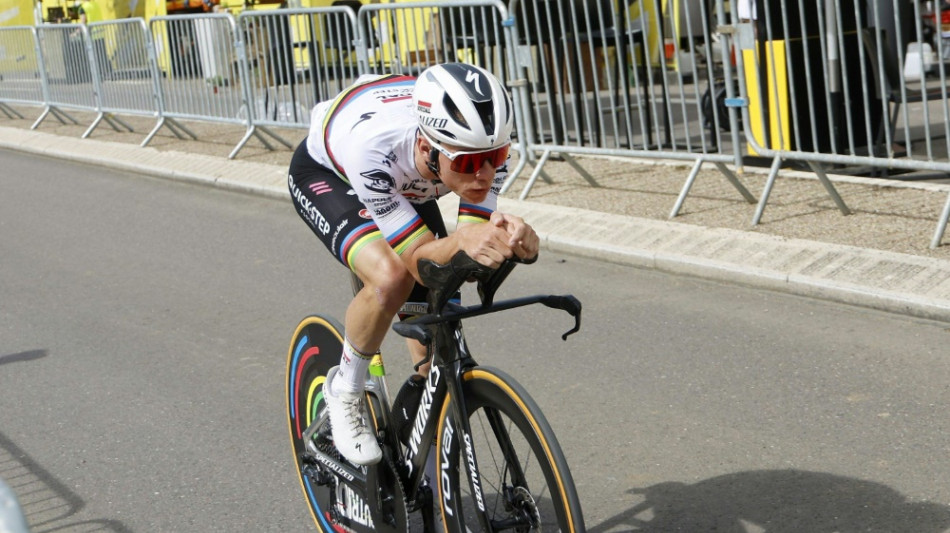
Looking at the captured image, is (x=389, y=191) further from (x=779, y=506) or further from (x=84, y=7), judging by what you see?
(x=84, y=7)

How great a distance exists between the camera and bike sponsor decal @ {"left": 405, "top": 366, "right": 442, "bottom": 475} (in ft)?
11.4

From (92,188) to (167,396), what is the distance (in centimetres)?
713

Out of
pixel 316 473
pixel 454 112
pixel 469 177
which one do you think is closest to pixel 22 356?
pixel 316 473

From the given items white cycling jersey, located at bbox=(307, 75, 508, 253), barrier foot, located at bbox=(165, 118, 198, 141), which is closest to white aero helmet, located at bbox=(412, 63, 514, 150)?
white cycling jersey, located at bbox=(307, 75, 508, 253)

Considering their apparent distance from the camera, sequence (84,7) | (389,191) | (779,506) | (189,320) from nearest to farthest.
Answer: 1. (389,191)
2. (779,506)
3. (189,320)
4. (84,7)

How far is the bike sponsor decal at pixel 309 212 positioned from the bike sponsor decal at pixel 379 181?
355mm

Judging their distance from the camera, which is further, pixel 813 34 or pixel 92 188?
pixel 92 188

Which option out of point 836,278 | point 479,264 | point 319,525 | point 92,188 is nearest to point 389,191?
point 479,264

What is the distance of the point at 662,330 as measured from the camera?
650cm

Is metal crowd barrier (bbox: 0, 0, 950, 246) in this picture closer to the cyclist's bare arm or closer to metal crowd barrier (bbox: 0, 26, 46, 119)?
metal crowd barrier (bbox: 0, 26, 46, 119)

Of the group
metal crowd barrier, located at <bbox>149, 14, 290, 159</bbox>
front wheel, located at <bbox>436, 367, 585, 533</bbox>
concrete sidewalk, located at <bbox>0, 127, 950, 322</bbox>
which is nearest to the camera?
front wheel, located at <bbox>436, 367, 585, 533</bbox>

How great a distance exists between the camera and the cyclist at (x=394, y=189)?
10.3 ft

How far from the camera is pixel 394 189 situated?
137 inches

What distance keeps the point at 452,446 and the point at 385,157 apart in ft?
2.75
